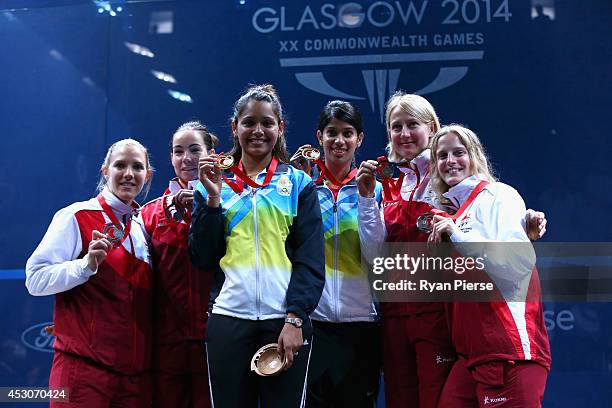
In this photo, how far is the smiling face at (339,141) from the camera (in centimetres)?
271

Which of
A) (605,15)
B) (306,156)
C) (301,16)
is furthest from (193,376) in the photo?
(605,15)

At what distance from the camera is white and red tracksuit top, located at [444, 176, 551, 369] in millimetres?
2127

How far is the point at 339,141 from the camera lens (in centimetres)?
271

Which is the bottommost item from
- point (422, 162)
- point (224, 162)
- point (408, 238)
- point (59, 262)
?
point (59, 262)

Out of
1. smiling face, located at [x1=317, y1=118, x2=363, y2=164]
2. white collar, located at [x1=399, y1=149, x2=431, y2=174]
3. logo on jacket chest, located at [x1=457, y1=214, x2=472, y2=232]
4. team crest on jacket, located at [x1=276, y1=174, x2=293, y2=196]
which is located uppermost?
smiling face, located at [x1=317, y1=118, x2=363, y2=164]

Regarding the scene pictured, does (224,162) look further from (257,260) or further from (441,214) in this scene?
(441,214)

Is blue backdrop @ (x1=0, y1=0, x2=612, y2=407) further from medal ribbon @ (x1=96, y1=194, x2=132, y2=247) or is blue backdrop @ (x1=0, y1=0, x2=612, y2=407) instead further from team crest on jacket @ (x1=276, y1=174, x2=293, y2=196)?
team crest on jacket @ (x1=276, y1=174, x2=293, y2=196)

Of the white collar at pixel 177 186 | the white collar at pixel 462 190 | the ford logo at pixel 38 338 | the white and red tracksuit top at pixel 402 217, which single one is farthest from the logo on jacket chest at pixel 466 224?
the ford logo at pixel 38 338

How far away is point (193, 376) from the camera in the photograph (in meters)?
2.73

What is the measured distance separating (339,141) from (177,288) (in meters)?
0.97

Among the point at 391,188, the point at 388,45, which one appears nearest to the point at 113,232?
the point at 391,188

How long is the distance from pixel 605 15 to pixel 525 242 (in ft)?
6.95

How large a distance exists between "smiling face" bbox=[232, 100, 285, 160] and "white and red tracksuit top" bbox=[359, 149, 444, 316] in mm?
479

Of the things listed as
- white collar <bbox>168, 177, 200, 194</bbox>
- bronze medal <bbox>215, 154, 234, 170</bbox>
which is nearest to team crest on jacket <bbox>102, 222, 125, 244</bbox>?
white collar <bbox>168, 177, 200, 194</bbox>
